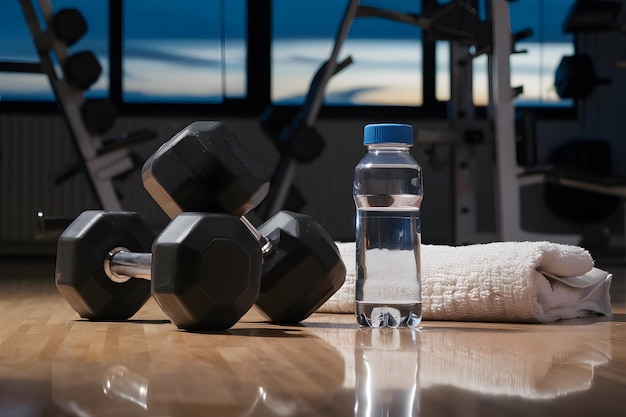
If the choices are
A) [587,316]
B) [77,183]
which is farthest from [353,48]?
[587,316]

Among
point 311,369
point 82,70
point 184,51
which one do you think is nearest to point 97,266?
point 311,369

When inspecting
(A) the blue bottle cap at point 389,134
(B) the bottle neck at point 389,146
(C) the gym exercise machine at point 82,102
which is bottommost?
(B) the bottle neck at point 389,146

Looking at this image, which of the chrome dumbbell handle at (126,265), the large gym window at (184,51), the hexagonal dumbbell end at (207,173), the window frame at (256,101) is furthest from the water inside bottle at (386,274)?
the large gym window at (184,51)

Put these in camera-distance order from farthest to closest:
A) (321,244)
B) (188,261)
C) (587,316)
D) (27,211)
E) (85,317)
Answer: (27,211) < (587,316) < (85,317) < (321,244) < (188,261)

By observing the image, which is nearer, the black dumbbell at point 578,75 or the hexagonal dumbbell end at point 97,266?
the hexagonal dumbbell end at point 97,266

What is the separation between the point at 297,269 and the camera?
1.33 metres

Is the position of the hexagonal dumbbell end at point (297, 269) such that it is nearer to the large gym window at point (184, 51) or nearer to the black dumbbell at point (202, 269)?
the black dumbbell at point (202, 269)

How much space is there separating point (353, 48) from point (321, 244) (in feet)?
15.0

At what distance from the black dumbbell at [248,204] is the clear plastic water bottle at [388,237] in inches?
2.0

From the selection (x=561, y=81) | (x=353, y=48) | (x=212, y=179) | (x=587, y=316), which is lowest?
(x=587, y=316)

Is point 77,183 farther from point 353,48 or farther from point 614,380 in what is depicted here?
point 614,380

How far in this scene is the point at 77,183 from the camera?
516cm

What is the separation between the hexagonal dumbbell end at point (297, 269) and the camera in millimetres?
1324

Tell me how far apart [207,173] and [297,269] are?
207 mm
